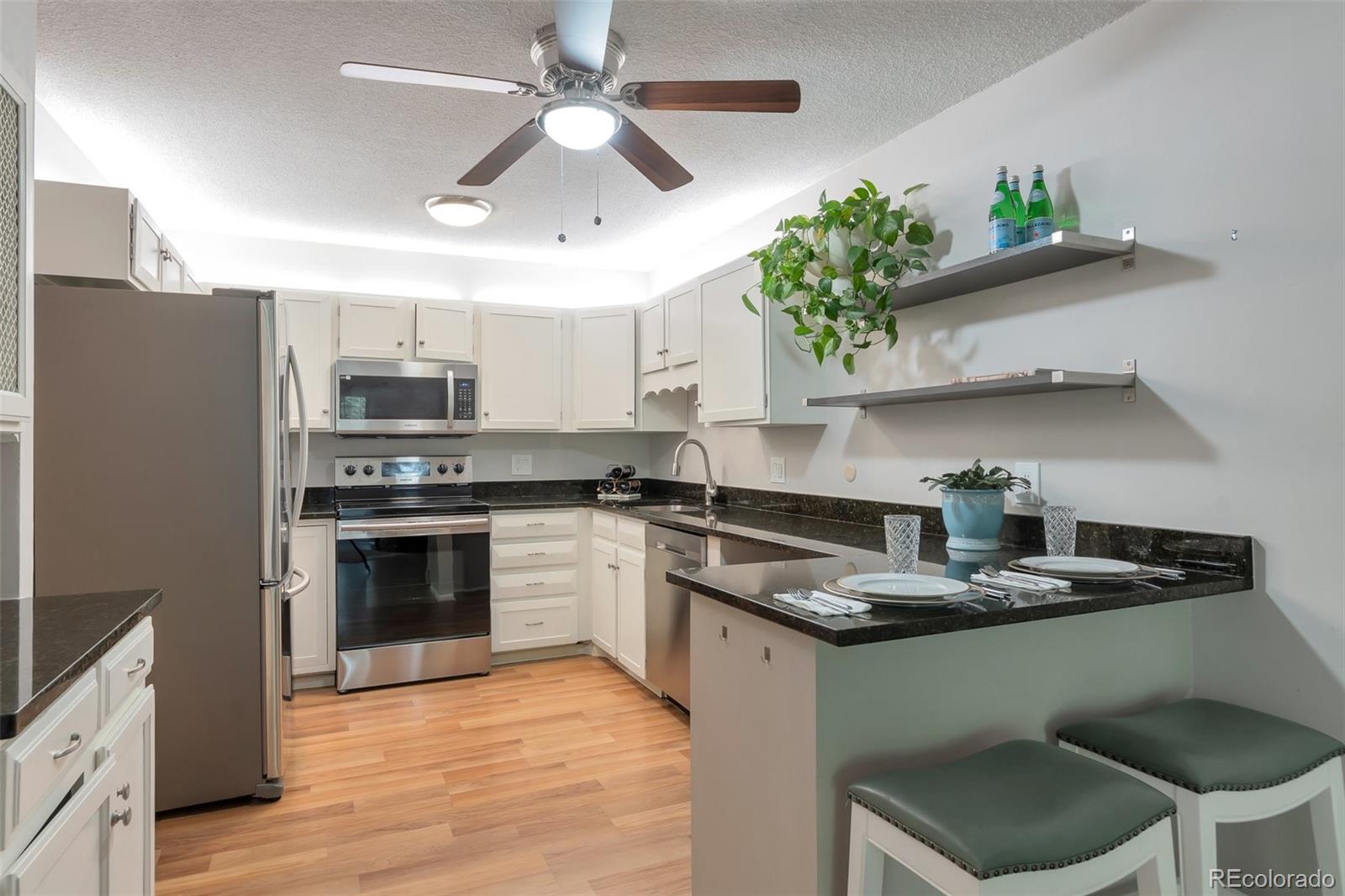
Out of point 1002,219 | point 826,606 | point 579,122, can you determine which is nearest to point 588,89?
point 579,122

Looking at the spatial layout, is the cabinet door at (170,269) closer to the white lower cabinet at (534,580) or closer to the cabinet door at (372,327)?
the cabinet door at (372,327)

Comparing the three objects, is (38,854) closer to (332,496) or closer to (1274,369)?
(1274,369)

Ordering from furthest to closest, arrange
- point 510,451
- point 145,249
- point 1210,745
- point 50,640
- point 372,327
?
point 510,451
point 372,327
point 145,249
point 1210,745
point 50,640

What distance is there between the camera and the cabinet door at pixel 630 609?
3.69 m

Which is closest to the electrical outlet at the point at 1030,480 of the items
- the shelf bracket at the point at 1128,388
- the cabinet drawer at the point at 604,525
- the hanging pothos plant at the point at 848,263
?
the shelf bracket at the point at 1128,388

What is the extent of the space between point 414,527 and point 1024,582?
3.03m

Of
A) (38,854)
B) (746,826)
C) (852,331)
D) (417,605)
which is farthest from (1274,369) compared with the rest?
(417,605)

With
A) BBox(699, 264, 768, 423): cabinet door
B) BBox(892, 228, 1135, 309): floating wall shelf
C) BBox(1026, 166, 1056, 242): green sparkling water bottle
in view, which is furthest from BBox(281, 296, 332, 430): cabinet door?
BBox(1026, 166, 1056, 242): green sparkling water bottle

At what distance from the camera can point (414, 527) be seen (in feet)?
12.8

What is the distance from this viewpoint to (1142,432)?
2.06 metres

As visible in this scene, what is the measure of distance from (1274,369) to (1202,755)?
3.01 ft

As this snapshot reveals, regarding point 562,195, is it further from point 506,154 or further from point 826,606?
point 826,606

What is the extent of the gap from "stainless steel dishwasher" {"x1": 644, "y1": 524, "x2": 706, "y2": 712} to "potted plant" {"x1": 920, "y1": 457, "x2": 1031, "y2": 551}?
3.79 feet

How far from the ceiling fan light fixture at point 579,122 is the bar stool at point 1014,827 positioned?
1.76 meters
